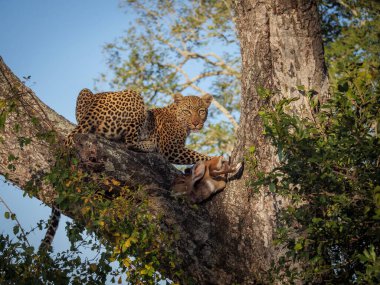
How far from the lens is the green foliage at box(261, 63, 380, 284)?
15.1 ft

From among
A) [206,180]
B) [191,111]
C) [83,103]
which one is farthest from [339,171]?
[191,111]

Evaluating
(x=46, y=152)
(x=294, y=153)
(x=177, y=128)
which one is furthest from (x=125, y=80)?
(x=294, y=153)

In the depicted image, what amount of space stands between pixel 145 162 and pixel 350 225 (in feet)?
7.71

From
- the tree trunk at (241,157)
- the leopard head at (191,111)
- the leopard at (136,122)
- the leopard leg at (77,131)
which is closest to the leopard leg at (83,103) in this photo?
the leopard at (136,122)

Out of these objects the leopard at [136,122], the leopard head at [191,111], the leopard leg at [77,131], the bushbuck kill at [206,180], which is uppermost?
the leopard head at [191,111]

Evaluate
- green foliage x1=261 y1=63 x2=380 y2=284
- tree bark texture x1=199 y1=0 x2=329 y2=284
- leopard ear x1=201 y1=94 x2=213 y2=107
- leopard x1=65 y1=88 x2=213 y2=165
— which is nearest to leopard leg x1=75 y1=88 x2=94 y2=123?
leopard x1=65 y1=88 x2=213 y2=165

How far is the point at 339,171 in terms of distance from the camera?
4.94m

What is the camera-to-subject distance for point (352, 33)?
12867 mm

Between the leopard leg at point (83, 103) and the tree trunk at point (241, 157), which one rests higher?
the leopard leg at point (83, 103)

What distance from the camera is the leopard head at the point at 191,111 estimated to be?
9.73 m

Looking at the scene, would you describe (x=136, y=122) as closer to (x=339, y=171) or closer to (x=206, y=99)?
(x=206, y=99)

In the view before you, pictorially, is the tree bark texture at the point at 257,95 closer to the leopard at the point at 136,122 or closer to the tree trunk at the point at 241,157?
the tree trunk at the point at 241,157

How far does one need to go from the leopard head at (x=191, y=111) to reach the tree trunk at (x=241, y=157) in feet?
10.3

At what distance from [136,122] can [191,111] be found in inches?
67.5
